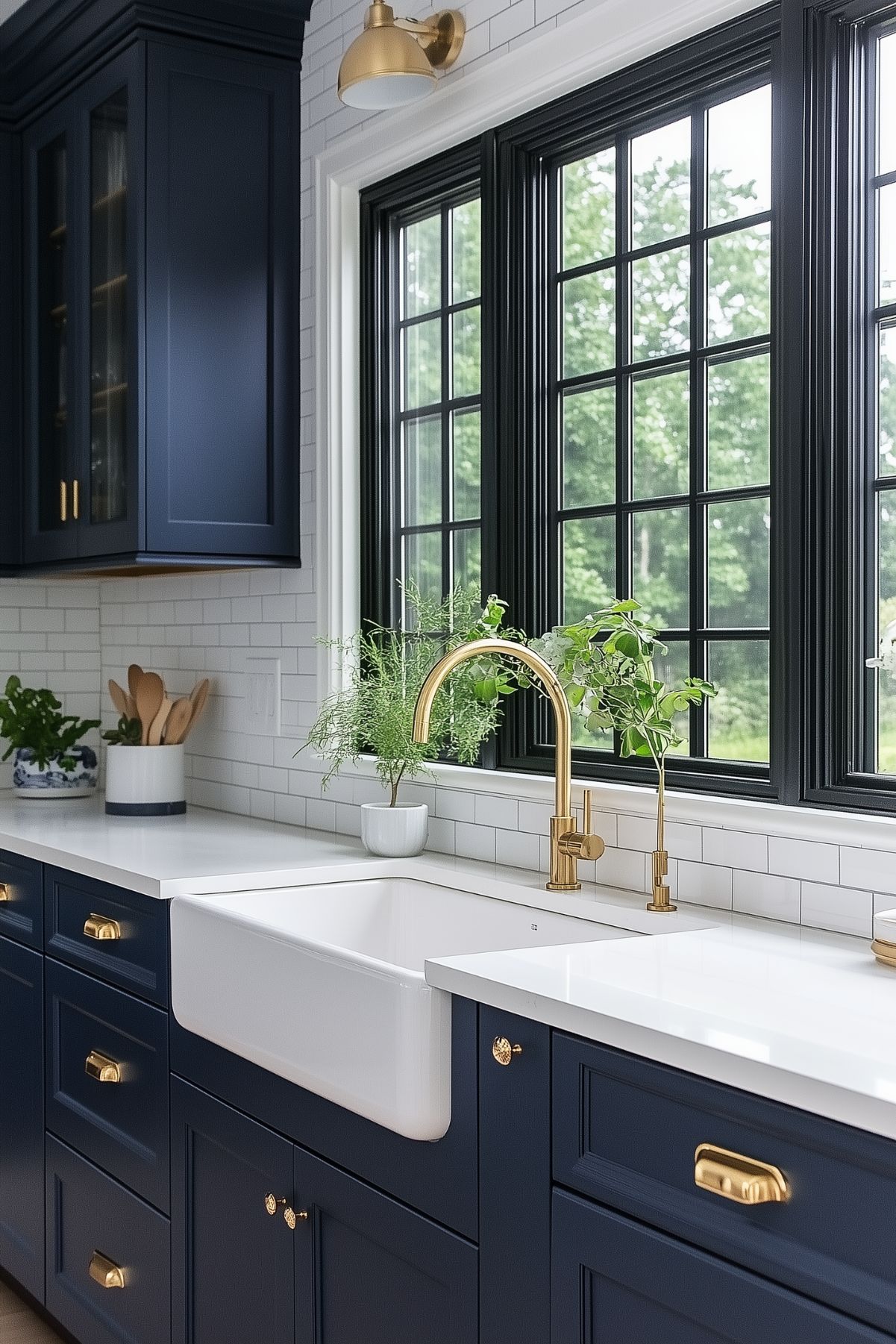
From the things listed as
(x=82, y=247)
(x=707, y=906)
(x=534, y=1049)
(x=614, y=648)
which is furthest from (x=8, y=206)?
(x=534, y=1049)

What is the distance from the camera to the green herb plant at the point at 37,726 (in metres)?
3.88

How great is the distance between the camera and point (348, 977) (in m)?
1.84

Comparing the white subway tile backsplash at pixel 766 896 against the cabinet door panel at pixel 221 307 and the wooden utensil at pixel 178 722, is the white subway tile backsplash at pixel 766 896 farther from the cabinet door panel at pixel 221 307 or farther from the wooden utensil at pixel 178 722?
the wooden utensil at pixel 178 722

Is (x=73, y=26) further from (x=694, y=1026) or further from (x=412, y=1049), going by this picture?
(x=694, y=1026)

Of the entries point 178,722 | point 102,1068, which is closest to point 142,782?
point 178,722

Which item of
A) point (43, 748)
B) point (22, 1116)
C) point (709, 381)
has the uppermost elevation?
point (709, 381)

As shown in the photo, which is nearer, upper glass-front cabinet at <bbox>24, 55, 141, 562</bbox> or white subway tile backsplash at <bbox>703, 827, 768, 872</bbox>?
white subway tile backsplash at <bbox>703, 827, 768, 872</bbox>

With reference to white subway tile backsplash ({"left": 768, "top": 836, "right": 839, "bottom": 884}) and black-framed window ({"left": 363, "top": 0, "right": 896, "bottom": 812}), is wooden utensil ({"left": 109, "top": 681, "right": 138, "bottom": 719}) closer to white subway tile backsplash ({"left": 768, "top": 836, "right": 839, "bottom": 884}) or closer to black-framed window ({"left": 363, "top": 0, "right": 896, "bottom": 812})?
black-framed window ({"left": 363, "top": 0, "right": 896, "bottom": 812})

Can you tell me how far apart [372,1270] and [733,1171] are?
75cm

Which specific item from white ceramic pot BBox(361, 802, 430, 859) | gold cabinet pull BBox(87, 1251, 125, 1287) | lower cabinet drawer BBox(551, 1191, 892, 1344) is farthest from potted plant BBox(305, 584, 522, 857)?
lower cabinet drawer BBox(551, 1191, 892, 1344)

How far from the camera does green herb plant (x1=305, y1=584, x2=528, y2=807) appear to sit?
254 centimetres

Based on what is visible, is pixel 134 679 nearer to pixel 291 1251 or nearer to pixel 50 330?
pixel 50 330

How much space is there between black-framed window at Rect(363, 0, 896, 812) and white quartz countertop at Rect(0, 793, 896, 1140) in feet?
0.93

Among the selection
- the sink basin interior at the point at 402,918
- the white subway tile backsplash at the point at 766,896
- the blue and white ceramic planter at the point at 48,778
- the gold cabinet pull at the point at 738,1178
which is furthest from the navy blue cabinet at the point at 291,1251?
the blue and white ceramic planter at the point at 48,778
